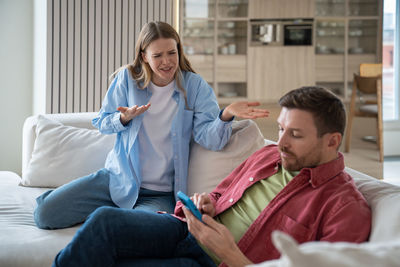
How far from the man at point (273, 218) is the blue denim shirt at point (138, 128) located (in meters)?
0.59

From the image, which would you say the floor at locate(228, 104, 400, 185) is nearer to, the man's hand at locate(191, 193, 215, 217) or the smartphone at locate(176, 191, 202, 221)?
the man's hand at locate(191, 193, 215, 217)

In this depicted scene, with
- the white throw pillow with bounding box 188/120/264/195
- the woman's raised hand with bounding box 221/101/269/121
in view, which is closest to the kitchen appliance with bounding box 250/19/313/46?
the white throw pillow with bounding box 188/120/264/195

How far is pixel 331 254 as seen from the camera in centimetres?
74

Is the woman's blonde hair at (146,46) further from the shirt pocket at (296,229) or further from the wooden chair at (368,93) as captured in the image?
the wooden chair at (368,93)

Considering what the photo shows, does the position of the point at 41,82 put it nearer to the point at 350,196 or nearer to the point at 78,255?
the point at 78,255

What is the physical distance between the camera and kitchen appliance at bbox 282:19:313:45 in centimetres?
394

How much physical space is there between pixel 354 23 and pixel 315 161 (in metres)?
2.58

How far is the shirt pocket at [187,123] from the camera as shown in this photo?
8.05 ft

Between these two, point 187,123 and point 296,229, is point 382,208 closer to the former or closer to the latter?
point 296,229

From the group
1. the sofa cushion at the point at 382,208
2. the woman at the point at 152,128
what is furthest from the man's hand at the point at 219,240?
the woman at the point at 152,128

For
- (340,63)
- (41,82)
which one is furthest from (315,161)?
(41,82)

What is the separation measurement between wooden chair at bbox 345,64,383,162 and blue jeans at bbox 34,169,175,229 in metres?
1.98

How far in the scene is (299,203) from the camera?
5.23 feet

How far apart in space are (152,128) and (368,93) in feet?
6.71
